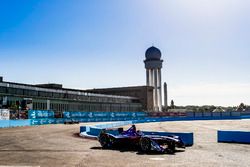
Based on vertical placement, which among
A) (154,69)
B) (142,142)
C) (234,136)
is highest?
(154,69)

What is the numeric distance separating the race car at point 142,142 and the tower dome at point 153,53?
154 m

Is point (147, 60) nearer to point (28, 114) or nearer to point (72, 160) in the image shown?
point (28, 114)

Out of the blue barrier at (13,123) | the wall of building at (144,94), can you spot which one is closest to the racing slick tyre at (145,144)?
Result: the blue barrier at (13,123)

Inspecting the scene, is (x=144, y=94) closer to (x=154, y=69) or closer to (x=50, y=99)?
(x=154, y=69)

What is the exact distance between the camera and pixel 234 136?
Result: 22.5 metres

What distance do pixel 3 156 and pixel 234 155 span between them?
12480 millimetres

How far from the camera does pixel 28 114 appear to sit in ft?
165

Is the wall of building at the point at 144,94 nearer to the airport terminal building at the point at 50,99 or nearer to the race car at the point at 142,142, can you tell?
the airport terminal building at the point at 50,99

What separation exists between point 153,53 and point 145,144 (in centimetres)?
15532

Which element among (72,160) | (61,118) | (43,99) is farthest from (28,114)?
(72,160)

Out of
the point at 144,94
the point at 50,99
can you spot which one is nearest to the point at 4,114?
the point at 50,99

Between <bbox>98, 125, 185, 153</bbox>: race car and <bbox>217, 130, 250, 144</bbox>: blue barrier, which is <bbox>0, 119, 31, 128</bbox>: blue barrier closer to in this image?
<bbox>98, 125, 185, 153</bbox>: race car

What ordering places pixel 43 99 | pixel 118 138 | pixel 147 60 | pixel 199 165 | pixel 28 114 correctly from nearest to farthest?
1. pixel 199 165
2. pixel 118 138
3. pixel 28 114
4. pixel 43 99
5. pixel 147 60

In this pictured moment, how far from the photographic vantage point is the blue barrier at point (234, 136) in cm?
2201
